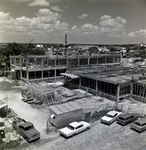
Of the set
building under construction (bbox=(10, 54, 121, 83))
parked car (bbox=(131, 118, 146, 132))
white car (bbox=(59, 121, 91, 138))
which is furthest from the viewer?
building under construction (bbox=(10, 54, 121, 83))

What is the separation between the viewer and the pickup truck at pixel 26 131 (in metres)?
7.38

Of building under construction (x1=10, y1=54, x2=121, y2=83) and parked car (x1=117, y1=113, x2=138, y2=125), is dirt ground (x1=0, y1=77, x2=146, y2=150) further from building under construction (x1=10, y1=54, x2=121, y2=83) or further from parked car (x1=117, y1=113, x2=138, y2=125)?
building under construction (x1=10, y1=54, x2=121, y2=83)

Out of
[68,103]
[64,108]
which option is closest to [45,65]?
[68,103]

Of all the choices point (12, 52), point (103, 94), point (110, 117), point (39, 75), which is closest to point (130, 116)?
point (110, 117)

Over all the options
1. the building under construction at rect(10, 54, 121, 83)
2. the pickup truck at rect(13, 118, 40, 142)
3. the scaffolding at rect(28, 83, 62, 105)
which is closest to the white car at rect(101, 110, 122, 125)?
the pickup truck at rect(13, 118, 40, 142)

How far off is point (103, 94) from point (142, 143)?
→ 6.70 m

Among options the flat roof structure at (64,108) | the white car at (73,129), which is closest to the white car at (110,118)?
the white car at (73,129)

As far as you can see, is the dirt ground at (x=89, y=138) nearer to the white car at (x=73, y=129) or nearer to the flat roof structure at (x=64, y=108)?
the white car at (x=73, y=129)

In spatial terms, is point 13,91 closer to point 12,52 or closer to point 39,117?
point 39,117

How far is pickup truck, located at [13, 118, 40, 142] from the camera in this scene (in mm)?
7375

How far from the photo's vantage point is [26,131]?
25.2ft

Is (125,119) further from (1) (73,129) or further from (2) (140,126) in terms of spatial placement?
(1) (73,129)

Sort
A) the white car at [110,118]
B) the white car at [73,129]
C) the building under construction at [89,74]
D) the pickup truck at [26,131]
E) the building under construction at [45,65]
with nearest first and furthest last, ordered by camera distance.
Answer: the pickup truck at [26,131] < the white car at [73,129] < the white car at [110,118] < the building under construction at [89,74] < the building under construction at [45,65]

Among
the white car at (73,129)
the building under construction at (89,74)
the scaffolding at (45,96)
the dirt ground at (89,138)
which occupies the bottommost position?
the dirt ground at (89,138)
